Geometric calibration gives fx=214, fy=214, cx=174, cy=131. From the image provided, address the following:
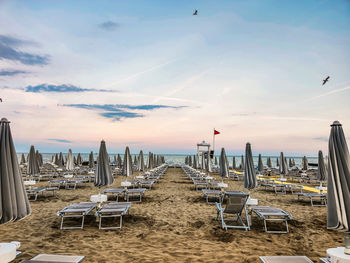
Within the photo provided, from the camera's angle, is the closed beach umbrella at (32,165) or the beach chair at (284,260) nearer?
the beach chair at (284,260)

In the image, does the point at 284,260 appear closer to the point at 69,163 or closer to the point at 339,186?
the point at 339,186

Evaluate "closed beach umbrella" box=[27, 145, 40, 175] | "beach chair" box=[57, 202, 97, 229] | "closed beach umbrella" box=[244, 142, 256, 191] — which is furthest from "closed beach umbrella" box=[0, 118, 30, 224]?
"closed beach umbrella" box=[27, 145, 40, 175]

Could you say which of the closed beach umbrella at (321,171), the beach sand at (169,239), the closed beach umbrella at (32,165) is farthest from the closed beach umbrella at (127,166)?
the closed beach umbrella at (321,171)

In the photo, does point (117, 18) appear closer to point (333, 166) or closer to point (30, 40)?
point (30, 40)

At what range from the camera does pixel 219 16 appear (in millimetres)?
10359

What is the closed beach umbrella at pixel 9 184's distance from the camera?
2.42m

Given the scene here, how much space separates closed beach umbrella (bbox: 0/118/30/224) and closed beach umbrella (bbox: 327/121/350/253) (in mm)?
3621

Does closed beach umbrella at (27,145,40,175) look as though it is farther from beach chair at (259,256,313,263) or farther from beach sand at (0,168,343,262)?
beach chair at (259,256,313,263)

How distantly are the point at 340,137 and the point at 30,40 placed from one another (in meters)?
13.9

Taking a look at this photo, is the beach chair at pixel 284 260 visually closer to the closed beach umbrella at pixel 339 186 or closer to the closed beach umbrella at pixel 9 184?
the closed beach umbrella at pixel 339 186

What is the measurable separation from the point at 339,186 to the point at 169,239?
3295mm

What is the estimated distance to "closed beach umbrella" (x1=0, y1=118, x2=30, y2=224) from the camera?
7.93 feet

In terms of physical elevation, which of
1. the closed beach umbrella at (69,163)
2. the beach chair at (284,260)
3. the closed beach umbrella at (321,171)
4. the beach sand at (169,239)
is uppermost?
the closed beach umbrella at (69,163)

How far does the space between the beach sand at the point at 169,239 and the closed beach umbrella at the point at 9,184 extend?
5.23 feet
